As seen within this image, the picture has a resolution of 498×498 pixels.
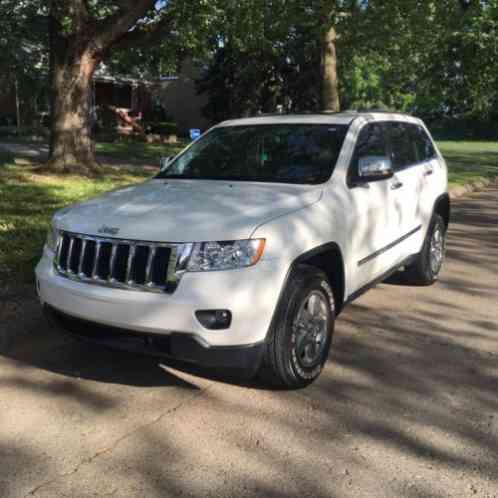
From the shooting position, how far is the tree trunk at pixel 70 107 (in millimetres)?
13383

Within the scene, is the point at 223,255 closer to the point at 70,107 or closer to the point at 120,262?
the point at 120,262

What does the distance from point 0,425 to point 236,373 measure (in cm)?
139

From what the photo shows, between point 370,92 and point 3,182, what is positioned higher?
point 370,92

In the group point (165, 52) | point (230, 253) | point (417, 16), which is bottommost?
point (230, 253)

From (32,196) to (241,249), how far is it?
310 inches

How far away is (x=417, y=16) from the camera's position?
1698cm

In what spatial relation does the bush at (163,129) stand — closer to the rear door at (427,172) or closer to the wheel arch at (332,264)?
the rear door at (427,172)

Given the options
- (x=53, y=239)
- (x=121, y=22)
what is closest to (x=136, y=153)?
(x=121, y=22)

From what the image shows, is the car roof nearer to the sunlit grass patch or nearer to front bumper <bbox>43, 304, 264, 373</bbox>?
front bumper <bbox>43, 304, 264, 373</bbox>

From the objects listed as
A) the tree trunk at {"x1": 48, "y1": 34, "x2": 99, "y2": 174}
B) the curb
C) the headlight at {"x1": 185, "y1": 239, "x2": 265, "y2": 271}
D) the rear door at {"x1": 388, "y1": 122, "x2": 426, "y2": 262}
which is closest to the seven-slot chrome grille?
the headlight at {"x1": 185, "y1": 239, "x2": 265, "y2": 271}

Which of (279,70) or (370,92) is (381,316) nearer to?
(279,70)

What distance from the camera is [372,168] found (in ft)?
15.4

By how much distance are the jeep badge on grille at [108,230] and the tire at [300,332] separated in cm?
108

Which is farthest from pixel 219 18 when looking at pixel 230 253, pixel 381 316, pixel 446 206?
pixel 230 253
